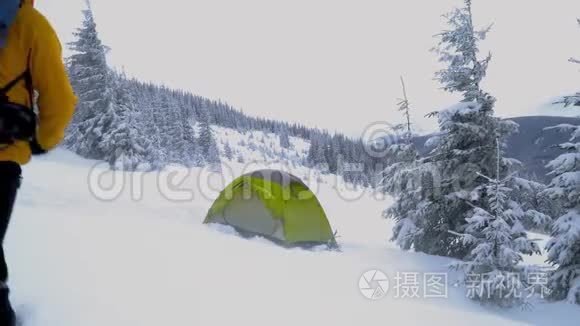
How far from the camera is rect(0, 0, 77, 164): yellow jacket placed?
6.25ft

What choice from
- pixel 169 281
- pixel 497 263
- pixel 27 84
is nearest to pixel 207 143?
pixel 497 263

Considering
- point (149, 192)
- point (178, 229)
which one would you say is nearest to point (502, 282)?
point (178, 229)

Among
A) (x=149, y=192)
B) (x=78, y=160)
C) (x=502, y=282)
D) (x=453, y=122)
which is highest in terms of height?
(x=453, y=122)

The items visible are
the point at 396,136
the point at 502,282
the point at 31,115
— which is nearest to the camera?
the point at 31,115

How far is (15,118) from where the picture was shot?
1.89 m

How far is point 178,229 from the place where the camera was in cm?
614

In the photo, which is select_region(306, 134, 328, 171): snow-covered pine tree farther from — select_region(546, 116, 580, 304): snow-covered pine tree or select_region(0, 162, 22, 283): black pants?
select_region(0, 162, 22, 283): black pants

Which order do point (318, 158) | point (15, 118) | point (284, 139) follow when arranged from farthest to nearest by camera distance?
1. point (284, 139)
2. point (318, 158)
3. point (15, 118)

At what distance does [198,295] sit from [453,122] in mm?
9467

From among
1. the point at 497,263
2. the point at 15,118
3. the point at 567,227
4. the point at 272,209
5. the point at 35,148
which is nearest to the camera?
the point at 15,118

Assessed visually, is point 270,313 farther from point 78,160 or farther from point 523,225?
point 78,160

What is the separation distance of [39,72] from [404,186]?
38.7 feet

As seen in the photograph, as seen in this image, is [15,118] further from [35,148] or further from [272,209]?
[272,209]

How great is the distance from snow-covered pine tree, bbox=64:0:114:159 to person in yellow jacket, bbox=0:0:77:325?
71.8 ft
